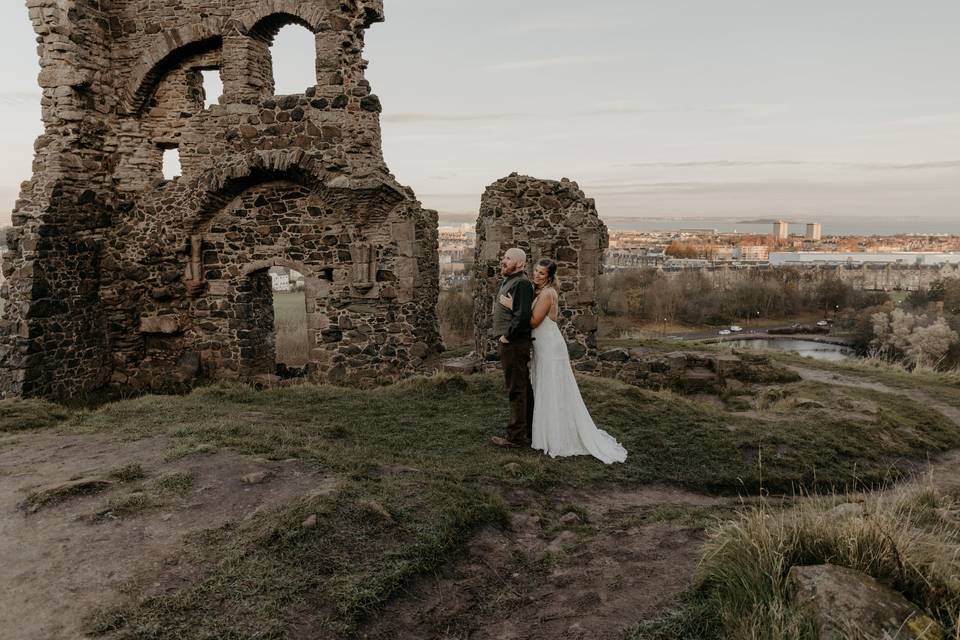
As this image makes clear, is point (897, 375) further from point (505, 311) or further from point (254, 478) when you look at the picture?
point (254, 478)

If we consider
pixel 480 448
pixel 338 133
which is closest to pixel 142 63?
pixel 338 133

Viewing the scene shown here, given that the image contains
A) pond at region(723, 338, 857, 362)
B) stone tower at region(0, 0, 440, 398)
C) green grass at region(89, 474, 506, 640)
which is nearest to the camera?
green grass at region(89, 474, 506, 640)

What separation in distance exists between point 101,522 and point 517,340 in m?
4.04

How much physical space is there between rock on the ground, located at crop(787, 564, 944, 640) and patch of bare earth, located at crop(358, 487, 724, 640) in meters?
0.90

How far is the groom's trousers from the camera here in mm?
6605

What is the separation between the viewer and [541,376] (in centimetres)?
672

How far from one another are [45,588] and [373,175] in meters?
9.06

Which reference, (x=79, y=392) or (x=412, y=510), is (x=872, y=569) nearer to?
(x=412, y=510)

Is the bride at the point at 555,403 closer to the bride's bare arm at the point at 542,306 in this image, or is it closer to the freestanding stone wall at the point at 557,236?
the bride's bare arm at the point at 542,306

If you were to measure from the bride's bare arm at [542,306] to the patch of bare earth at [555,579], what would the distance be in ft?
6.64

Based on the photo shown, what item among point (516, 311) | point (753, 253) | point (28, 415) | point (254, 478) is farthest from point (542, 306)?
point (753, 253)

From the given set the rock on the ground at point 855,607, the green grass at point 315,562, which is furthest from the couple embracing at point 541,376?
the rock on the ground at point 855,607

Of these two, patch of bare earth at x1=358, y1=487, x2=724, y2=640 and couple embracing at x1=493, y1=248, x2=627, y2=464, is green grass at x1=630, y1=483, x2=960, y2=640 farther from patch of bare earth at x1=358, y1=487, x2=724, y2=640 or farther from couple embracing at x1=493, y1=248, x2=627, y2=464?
couple embracing at x1=493, y1=248, x2=627, y2=464

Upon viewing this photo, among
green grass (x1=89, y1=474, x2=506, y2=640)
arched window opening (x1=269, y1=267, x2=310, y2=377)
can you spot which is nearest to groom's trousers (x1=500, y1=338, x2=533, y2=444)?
green grass (x1=89, y1=474, x2=506, y2=640)
